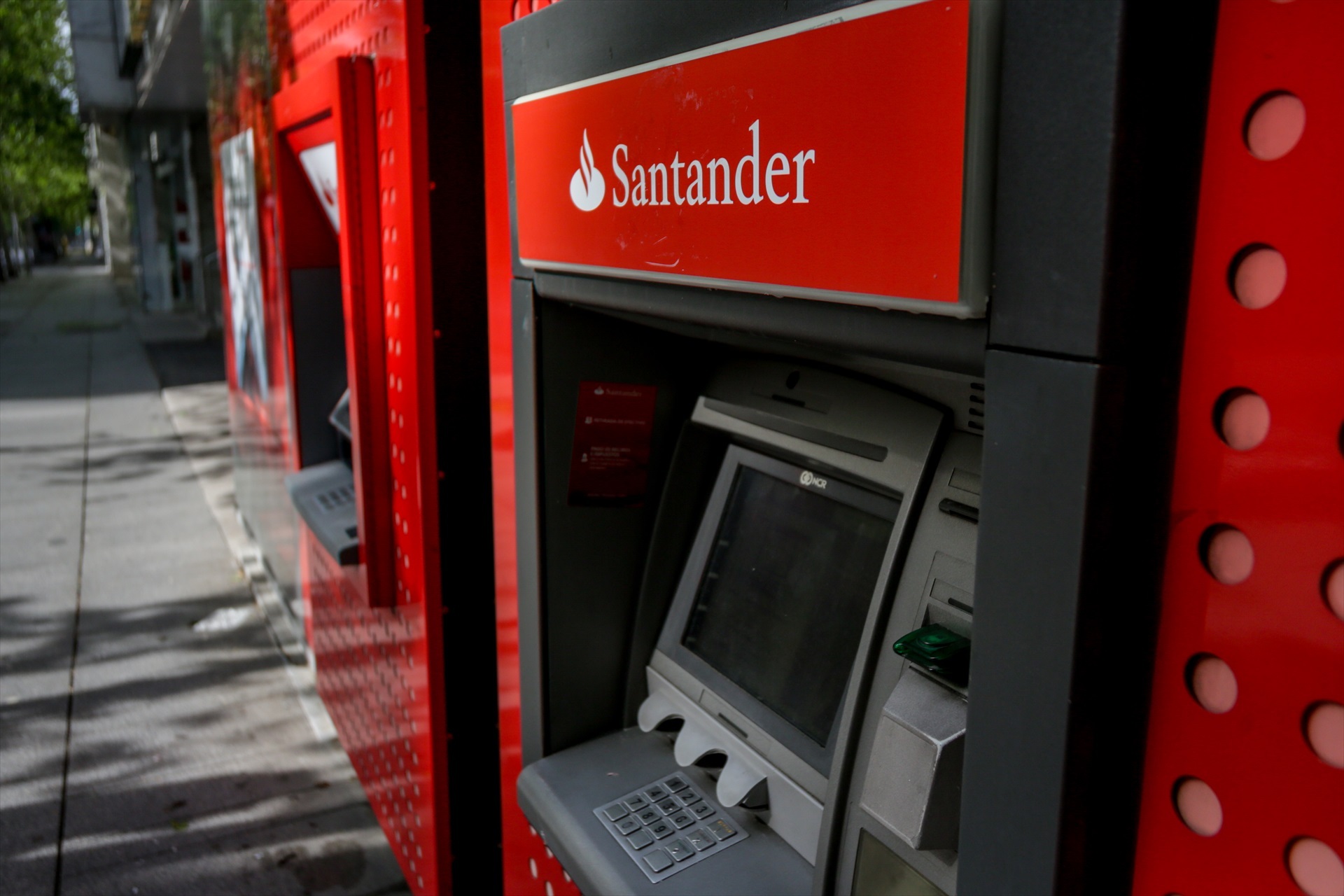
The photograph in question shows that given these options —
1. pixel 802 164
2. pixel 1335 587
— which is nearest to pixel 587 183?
pixel 802 164

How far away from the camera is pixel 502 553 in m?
1.68

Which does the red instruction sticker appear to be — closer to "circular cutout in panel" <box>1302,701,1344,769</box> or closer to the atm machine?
the atm machine

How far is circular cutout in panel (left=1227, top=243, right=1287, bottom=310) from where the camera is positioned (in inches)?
22.6

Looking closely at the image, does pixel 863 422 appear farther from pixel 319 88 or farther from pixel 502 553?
pixel 319 88

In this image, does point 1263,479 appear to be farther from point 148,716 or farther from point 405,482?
point 148,716

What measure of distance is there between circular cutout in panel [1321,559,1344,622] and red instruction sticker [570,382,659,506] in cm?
105

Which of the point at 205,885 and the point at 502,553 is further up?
the point at 502,553

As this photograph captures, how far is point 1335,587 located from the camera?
56 centimetres

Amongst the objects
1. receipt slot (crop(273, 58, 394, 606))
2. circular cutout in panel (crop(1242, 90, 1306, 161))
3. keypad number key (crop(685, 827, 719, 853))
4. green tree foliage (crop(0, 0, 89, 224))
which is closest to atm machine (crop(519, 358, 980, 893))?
keypad number key (crop(685, 827, 719, 853))

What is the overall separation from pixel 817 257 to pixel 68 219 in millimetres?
55257

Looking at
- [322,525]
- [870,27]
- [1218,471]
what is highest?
[870,27]

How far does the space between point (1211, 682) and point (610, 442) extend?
0.99 m

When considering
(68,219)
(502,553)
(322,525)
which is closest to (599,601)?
(502,553)

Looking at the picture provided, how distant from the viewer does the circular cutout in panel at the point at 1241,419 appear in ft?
1.94
